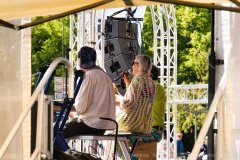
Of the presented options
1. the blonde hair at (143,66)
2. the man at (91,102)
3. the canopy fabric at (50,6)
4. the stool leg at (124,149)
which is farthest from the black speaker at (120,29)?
the canopy fabric at (50,6)

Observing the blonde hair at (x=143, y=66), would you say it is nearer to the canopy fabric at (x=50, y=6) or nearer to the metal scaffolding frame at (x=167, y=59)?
the canopy fabric at (x=50, y=6)

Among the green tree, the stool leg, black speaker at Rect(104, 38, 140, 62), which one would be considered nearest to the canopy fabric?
the stool leg

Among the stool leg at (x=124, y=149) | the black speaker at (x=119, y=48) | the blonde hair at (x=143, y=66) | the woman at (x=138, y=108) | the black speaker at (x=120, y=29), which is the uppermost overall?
the black speaker at (x=120, y=29)

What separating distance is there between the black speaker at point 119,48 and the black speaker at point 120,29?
0.31 feet

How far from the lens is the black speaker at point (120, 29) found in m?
15.6

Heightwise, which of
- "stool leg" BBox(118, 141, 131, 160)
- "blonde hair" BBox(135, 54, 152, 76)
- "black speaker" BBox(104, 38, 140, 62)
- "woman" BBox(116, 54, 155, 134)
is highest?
"black speaker" BBox(104, 38, 140, 62)

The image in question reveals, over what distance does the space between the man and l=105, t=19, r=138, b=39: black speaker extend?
6987mm

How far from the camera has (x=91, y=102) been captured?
808 cm

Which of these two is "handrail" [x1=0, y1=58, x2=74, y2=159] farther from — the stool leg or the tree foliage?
the tree foliage

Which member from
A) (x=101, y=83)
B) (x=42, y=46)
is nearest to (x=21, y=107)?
(x=101, y=83)

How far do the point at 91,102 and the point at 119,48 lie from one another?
24.8ft

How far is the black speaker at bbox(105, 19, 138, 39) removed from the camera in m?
15.6

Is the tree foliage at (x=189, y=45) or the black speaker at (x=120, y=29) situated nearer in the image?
the black speaker at (x=120, y=29)

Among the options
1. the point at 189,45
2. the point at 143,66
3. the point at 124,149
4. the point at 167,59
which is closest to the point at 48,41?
the point at 189,45
